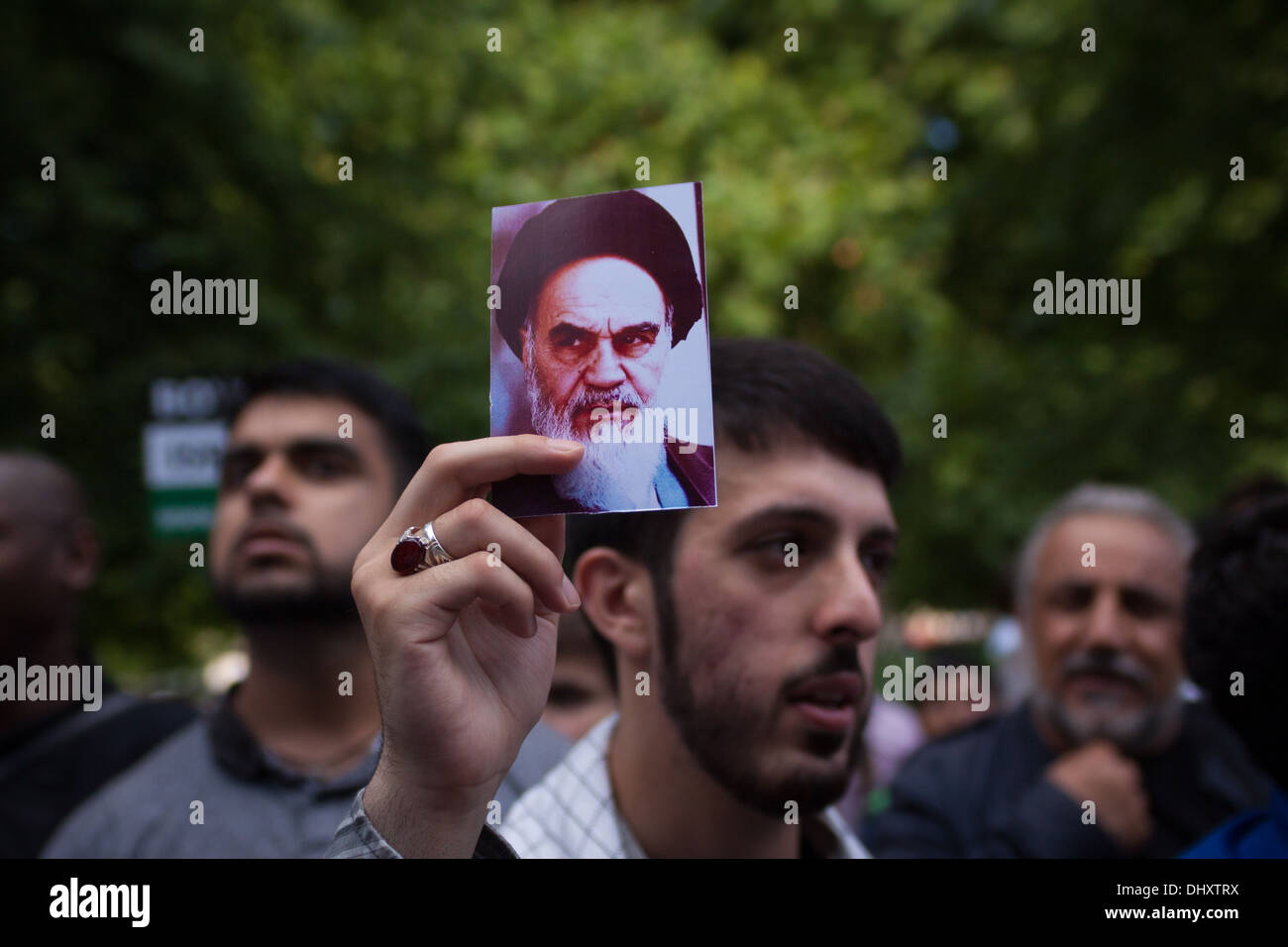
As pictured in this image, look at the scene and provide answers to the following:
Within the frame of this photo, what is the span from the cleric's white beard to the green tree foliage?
481cm

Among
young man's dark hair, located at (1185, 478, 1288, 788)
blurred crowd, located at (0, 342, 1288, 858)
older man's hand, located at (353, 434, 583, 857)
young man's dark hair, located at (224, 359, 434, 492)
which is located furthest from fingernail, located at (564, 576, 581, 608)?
young man's dark hair, located at (224, 359, 434, 492)

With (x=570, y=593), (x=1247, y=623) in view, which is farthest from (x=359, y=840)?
(x=1247, y=623)

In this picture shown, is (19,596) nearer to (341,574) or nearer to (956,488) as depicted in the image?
(341,574)

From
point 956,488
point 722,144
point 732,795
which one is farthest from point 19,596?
point 722,144

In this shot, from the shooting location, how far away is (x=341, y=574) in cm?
302

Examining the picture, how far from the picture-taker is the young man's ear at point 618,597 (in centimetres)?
221

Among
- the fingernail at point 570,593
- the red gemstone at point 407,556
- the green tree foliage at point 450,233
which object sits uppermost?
the green tree foliage at point 450,233

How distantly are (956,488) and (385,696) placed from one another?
24.4 feet

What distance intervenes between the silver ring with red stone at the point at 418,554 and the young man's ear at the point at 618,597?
0.75 meters

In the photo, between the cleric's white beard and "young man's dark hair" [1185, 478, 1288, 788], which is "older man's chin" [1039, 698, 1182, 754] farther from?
the cleric's white beard

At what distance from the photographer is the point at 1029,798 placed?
3102 mm

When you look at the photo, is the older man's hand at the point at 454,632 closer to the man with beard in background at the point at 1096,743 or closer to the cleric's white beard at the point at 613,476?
the cleric's white beard at the point at 613,476

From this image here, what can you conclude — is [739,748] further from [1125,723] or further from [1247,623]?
[1125,723]

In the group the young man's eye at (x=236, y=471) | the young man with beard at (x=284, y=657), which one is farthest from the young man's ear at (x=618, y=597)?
the young man's eye at (x=236, y=471)
